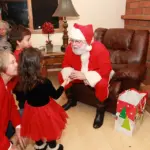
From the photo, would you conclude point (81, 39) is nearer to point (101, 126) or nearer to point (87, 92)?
point (87, 92)

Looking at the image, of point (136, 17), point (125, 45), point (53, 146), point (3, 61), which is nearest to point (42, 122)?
point (53, 146)

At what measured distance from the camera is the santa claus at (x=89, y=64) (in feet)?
6.29

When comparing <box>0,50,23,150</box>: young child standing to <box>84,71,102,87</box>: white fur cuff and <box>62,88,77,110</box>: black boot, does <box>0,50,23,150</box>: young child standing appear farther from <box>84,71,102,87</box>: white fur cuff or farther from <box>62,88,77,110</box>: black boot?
<box>62,88,77,110</box>: black boot

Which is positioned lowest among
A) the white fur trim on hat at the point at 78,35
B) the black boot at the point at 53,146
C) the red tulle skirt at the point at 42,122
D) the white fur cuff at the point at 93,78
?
the black boot at the point at 53,146

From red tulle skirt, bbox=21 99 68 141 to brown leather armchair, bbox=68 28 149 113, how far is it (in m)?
0.76

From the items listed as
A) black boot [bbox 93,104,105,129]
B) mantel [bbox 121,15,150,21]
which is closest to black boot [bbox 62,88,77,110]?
black boot [bbox 93,104,105,129]

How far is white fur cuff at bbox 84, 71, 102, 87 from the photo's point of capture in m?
1.94

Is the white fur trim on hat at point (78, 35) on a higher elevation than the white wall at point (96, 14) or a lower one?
lower

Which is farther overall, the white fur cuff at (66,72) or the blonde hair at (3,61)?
the white fur cuff at (66,72)

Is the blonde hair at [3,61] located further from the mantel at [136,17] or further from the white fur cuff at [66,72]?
the mantel at [136,17]

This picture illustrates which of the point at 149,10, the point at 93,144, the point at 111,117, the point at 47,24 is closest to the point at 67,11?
the point at 47,24

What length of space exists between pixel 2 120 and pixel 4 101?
0.12 m

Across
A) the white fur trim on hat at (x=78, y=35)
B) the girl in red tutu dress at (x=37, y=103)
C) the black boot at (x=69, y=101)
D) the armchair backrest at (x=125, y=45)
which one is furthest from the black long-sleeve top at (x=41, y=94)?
the armchair backrest at (x=125, y=45)

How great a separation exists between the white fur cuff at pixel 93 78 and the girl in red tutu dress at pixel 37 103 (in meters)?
0.52
